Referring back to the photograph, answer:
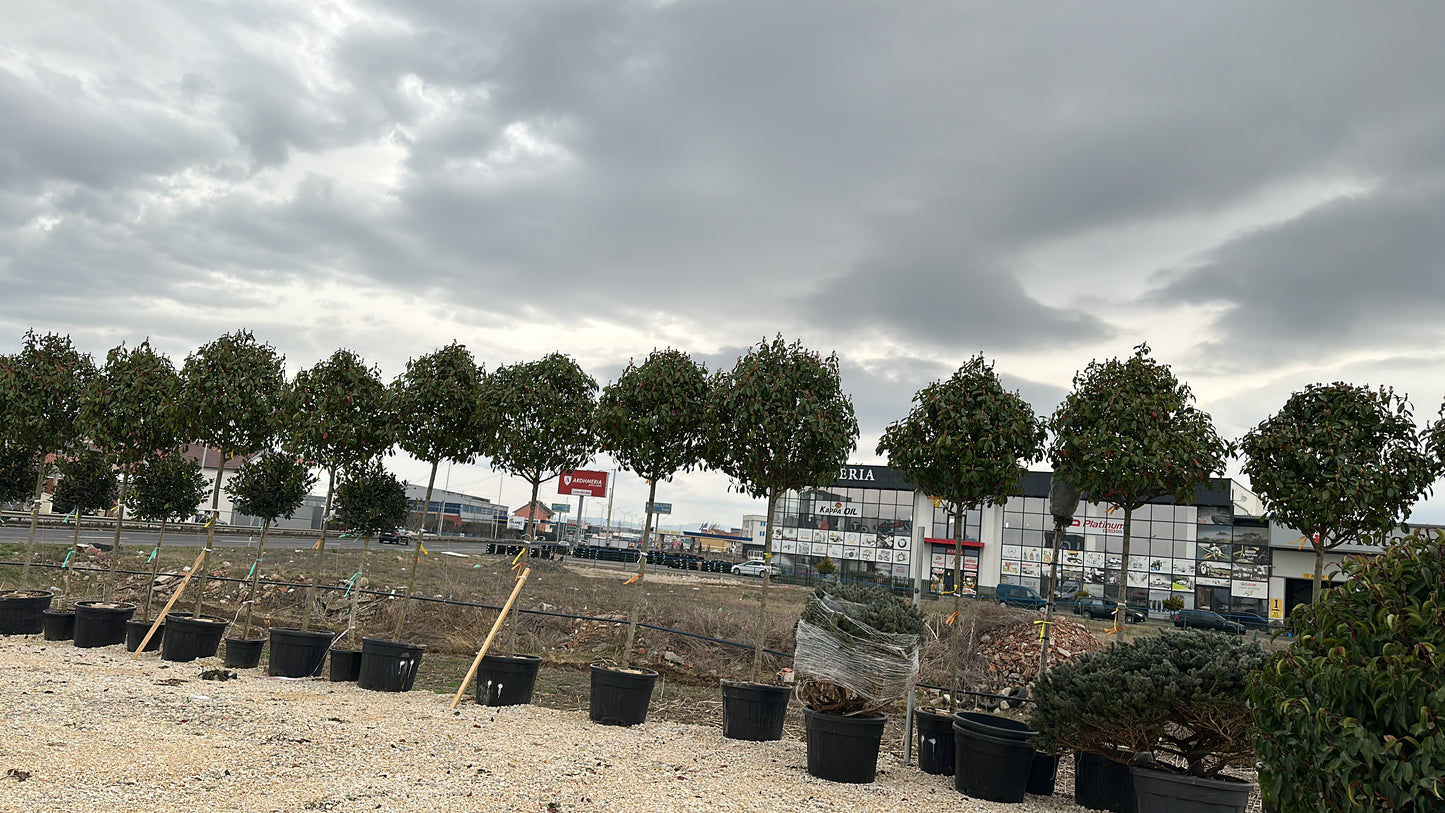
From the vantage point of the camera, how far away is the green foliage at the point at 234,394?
472 inches

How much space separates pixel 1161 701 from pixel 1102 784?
153cm

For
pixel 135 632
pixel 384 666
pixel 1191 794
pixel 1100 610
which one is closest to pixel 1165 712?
pixel 1191 794

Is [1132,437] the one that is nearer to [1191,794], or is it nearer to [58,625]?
[1191,794]

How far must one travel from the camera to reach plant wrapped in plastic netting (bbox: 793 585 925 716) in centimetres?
716

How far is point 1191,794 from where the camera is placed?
19.0ft

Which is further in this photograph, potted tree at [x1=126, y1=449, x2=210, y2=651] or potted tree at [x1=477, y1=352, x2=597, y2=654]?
potted tree at [x1=126, y1=449, x2=210, y2=651]

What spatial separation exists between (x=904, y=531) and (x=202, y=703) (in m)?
48.6

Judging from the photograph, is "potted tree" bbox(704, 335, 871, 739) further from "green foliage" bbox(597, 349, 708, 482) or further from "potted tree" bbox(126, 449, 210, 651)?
"potted tree" bbox(126, 449, 210, 651)

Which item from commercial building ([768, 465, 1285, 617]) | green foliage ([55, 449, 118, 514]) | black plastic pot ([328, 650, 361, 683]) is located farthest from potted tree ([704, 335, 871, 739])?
commercial building ([768, 465, 1285, 617])

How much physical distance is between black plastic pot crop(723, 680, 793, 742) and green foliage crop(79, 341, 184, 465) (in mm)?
8922

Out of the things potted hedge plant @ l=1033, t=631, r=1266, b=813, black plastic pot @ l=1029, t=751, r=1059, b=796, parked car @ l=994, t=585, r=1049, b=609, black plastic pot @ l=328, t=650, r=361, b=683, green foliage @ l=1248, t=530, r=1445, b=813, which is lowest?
parked car @ l=994, t=585, r=1049, b=609

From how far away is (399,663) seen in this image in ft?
32.6

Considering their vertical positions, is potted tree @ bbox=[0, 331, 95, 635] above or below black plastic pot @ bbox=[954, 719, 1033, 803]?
above

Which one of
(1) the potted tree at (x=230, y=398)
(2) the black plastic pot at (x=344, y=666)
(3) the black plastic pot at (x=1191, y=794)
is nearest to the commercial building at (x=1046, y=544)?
(1) the potted tree at (x=230, y=398)
